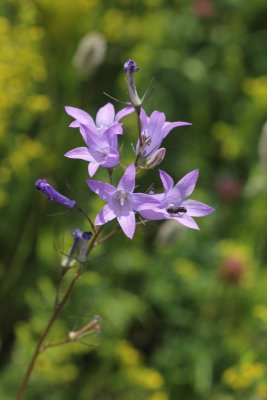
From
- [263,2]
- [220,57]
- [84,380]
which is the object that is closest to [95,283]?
[84,380]

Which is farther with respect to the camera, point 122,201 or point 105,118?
point 105,118

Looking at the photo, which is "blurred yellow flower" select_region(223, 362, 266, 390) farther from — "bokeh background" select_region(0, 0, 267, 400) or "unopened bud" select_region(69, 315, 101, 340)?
"unopened bud" select_region(69, 315, 101, 340)

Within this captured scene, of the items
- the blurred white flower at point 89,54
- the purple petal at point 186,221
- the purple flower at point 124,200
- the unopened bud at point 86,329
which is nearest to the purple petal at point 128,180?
the purple flower at point 124,200

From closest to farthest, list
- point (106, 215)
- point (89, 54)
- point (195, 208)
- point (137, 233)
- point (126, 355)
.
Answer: point (106, 215)
point (195, 208)
point (126, 355)
point (89, 54)
point (137, 233)

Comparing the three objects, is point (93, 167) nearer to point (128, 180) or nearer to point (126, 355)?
point (128, 180)

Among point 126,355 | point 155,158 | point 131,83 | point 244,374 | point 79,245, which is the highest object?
point 131,83

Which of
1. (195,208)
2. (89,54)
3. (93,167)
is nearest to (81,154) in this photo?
(93,167)

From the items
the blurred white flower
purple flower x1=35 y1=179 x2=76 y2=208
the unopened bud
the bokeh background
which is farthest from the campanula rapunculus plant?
the blurred white flower
